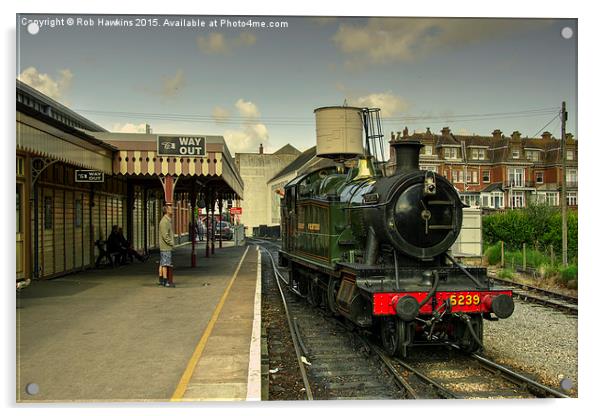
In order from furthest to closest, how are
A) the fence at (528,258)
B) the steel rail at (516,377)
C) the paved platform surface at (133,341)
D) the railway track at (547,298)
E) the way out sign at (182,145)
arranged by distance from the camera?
the fence at (528,258), the way out sign at (182,145), the railway track at (547,298), the steel rail at (516,377), the paved platform surface at (133,341)

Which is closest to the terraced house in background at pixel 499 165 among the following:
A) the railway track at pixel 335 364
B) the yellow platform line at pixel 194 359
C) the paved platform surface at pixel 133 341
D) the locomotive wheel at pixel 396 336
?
the locomotive wheel at pixel 396 336

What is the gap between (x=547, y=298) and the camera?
11.9 metres

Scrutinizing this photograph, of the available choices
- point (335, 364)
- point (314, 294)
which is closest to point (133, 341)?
point (335, 364)

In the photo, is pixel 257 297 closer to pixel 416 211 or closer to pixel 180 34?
pixel 416 211

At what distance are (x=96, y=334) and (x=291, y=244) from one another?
18.0 feet

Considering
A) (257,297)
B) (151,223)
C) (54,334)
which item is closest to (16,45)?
(54,334)

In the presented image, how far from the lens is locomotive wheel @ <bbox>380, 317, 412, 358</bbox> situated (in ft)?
22.4

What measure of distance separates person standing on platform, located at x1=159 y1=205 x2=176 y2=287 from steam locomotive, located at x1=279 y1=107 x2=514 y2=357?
4.46 metres

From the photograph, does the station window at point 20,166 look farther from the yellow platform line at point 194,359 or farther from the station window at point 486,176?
the station window at point 486,176

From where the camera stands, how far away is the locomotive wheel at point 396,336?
6.83 meters

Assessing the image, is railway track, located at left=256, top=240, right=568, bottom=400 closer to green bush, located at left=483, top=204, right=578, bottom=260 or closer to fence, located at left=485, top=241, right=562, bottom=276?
fence, located at left=485, top=241, right=562, bottom=276

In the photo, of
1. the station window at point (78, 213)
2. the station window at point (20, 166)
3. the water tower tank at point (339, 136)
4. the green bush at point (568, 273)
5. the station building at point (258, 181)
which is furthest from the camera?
the station building at point (258, 181)

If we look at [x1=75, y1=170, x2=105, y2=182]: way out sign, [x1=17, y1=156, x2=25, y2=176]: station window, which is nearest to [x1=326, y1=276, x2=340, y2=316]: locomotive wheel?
[x1=75, y1=170, x2=105, y2=182]: way out sign

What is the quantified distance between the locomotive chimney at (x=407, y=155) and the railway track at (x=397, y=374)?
8.63 ft
